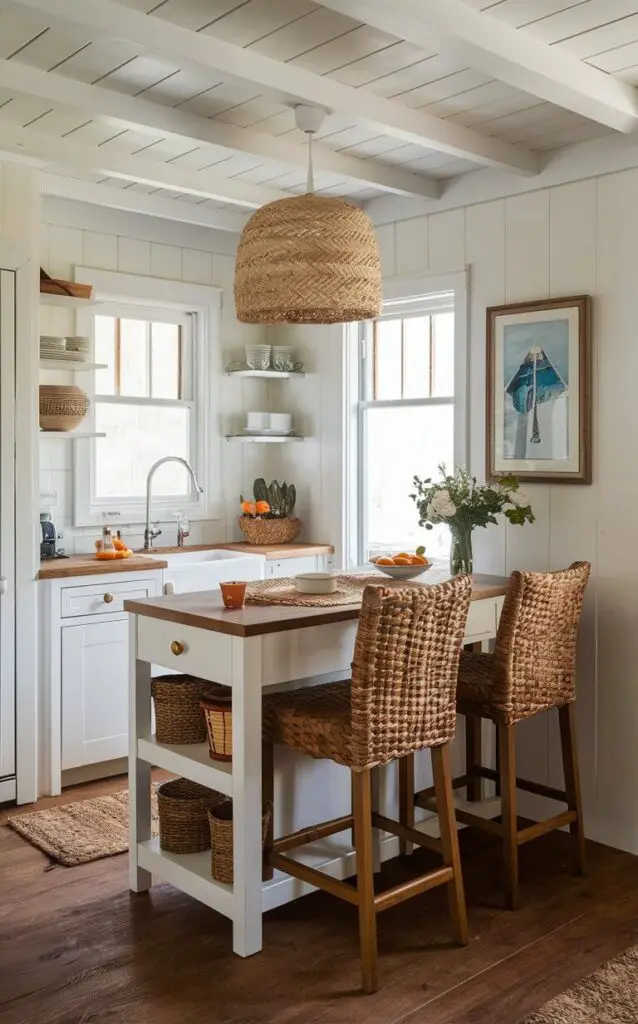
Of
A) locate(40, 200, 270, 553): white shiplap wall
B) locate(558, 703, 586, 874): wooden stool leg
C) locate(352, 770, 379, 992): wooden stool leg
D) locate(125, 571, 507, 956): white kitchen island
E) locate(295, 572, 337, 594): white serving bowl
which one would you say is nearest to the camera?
locate(352, 770, 379, 992): wooden stool leg

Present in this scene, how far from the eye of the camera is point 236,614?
2.79 m

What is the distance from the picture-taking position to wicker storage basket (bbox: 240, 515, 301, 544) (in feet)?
16.4

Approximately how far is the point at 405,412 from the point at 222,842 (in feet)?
7.95

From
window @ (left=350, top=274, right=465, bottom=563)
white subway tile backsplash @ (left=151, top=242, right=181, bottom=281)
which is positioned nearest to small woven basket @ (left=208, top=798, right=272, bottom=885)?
window @ (left=350, top=274, right=465, bottom=563)

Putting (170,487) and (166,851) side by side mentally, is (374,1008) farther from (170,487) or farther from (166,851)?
(170,487)

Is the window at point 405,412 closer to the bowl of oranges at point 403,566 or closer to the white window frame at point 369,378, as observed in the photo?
the white window frame at point 369,378

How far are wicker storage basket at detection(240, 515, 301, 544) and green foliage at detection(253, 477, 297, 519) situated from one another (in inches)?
2.3

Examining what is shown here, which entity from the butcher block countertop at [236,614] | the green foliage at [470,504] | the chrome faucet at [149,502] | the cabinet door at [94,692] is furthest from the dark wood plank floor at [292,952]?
the chrome faucet at [149,502]

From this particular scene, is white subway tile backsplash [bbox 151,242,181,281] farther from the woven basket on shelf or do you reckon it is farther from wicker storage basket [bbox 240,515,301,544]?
the woven basket on shelf

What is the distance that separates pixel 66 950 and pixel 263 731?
83 cm

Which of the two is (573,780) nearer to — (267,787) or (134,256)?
(267,787)

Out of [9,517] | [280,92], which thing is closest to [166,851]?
[9,517]

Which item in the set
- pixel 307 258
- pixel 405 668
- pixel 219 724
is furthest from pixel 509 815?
pixel 307 258

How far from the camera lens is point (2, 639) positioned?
12.8ft
